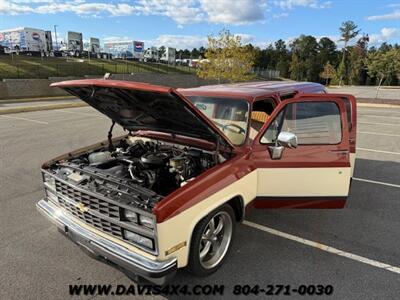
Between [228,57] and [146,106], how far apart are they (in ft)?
84.8

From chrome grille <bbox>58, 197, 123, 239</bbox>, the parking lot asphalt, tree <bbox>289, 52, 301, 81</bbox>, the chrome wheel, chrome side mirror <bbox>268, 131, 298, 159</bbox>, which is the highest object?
chrome side mirror <bbox>268, 131, 298, 159</bbox>

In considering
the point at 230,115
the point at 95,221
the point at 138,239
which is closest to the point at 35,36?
the point at 230,115

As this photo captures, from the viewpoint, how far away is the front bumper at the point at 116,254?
→ 2547mm

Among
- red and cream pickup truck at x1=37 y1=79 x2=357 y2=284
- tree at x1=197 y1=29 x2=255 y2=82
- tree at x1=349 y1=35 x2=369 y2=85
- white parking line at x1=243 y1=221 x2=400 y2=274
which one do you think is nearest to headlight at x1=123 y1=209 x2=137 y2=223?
red and cream pickup truck at x1=37 y1=79 x2=357 y2=284

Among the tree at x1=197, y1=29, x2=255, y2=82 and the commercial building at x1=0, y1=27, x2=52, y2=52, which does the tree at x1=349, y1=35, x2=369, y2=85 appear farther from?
the commercial building at x1=0, y1=27, x2=52, y2=52

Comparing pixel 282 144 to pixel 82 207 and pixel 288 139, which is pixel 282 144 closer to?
pixel 288 139

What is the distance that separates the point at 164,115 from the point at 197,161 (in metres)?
0.64

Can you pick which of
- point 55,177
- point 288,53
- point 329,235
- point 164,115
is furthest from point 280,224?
point 288,53

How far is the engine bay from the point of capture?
3025 millimetres

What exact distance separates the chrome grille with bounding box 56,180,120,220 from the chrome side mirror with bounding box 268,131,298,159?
1774 mm

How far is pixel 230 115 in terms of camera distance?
386 centimetres

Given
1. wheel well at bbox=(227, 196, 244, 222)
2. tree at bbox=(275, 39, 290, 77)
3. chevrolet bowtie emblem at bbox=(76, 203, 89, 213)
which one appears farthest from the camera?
tree at bbox=(275, 39, 290, 77)

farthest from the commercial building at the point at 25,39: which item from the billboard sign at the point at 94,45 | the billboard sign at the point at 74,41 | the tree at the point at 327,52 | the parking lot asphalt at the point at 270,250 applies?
the tree at the point at 327,52

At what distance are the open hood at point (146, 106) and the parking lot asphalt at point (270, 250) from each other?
139cm
